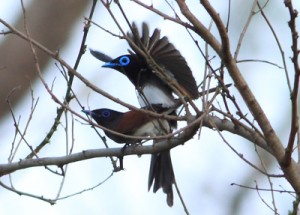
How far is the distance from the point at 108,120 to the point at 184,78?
1.81 feet

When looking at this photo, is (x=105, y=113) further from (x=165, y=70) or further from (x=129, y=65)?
(x=129, y=65)

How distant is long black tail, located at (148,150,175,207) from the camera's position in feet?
16.9

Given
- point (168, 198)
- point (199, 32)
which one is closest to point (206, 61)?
point (199, 32)

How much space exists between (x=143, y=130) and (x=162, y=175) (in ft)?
2.42

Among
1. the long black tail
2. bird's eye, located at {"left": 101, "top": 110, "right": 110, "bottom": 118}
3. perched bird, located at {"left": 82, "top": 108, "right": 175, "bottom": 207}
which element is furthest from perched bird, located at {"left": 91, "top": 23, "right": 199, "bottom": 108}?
the long black tail

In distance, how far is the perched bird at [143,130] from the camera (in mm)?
4484

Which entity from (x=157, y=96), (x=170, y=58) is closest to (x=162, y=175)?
(x=157, y=96)

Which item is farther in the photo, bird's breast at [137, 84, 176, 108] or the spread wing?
bird's breast at [137, 84, 176, 108]

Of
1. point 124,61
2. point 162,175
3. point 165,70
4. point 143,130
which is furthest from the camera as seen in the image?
point 124,61

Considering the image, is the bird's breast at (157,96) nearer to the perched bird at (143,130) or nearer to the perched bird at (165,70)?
the perched bird at (165,70)

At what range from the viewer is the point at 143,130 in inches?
179

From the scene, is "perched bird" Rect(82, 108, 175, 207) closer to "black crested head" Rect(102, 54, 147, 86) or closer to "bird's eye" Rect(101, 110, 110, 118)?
"bird's eye" Rect(101, 110, 110, 118)

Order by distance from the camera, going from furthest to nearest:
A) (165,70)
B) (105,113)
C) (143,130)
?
1. (105,113)
2. (165,70)
3. (143,130)

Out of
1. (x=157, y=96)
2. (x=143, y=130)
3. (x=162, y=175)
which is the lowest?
(x=162, y=175)
